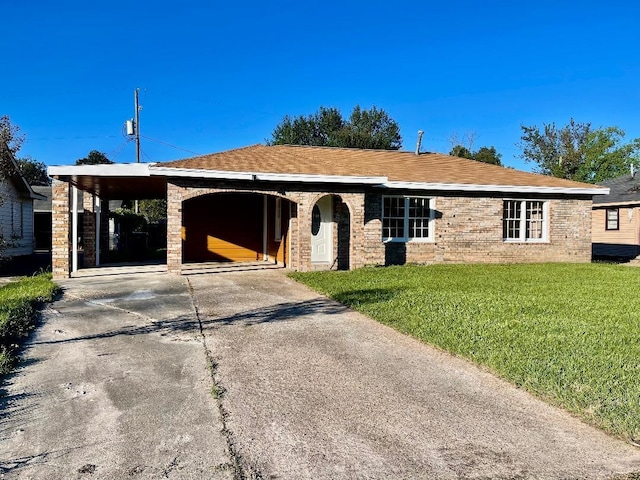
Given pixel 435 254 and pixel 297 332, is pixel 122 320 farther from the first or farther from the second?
pixel 435 254

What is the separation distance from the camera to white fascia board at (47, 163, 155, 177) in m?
11.4

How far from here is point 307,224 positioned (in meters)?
13.1

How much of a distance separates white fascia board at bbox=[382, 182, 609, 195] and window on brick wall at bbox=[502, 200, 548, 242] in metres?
0.57

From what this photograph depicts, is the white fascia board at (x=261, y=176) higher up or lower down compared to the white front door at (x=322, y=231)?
higher up

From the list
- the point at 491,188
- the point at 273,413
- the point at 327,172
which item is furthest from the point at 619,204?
the point at 273,413

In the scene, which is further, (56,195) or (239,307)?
(56,195)

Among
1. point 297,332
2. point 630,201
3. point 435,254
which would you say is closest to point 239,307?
point 297,332

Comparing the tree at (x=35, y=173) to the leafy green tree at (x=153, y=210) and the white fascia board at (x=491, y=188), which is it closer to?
the leafy green tree at (x=153, y=210)

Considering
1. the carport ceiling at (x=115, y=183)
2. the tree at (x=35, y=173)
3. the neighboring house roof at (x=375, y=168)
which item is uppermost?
the tree at (x=35, y=173)

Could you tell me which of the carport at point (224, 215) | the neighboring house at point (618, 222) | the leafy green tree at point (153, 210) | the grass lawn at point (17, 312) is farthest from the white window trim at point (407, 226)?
the leafy green tree at point (153, 210)

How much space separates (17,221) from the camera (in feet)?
69.4

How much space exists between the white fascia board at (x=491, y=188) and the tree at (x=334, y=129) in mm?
31572

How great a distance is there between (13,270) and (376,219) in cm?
1169

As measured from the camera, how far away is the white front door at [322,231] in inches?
561
